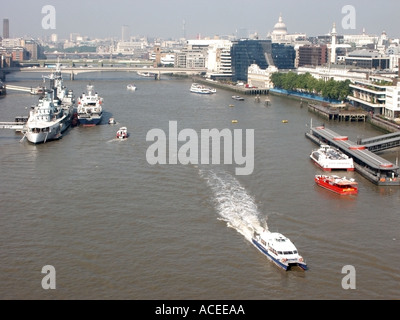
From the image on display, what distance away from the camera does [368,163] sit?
13.8 meters

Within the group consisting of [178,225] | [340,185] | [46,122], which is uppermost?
[46,122]

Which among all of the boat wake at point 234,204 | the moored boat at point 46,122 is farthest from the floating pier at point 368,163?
the moored boat at point 46,122

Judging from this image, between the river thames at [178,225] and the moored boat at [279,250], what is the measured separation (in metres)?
0.11

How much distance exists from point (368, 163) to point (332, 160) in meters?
0.85

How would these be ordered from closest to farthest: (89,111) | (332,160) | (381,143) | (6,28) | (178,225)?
(178,225) < (332,160) < (381,143) < (89,111) < (6,28)

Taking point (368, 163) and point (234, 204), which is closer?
point (234, 204)

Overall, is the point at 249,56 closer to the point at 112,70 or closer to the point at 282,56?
the point at 282,56

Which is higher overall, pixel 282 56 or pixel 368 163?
pixel 282 56

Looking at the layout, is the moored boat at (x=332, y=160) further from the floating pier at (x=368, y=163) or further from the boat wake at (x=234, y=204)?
the boat wake at (x=234, y=204)

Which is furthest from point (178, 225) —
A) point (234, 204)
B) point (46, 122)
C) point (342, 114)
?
point (342, 114)

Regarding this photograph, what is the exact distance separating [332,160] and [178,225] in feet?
17.7

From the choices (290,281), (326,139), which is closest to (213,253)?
(290,281)

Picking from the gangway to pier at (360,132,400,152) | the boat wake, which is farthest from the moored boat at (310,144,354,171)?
the boat wake

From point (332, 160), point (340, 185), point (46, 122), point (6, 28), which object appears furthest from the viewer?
point (6, 28)
